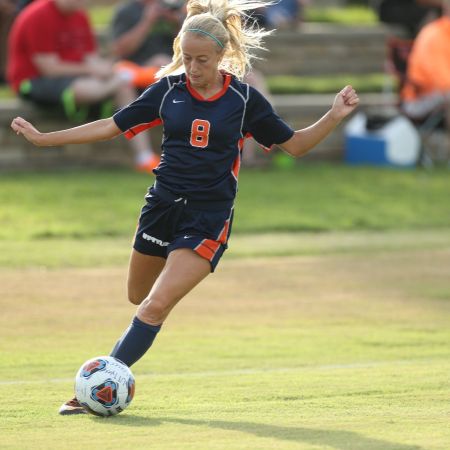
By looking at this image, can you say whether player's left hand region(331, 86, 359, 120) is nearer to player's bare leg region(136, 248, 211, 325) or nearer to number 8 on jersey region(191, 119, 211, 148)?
number 8 on jersey region(191, 119, 211, 148)

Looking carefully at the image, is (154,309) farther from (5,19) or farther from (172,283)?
(5,19)

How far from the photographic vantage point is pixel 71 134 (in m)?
6.11

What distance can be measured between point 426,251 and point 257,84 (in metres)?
3.95

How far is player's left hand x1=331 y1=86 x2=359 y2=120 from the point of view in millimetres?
6109

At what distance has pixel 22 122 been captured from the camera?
240 inches

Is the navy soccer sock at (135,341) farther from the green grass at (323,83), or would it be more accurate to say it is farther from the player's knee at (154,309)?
the green grass at (323,83)

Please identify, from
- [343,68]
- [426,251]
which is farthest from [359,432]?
[343,68]

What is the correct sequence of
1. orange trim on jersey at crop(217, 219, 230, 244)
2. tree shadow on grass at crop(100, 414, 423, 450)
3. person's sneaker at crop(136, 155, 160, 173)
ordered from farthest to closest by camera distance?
person's sneaker at crop(136, 155, 160, 173), orange trim on jersey at crop(217, 219, 230, 244), tree shadow on grass at crop(100, 414, 423, 450)

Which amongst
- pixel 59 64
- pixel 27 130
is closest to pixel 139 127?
pixel 27 130

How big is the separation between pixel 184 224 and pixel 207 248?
7.1 inches

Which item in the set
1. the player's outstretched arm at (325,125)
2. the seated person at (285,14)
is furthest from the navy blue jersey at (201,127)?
the seated person at (285,14)

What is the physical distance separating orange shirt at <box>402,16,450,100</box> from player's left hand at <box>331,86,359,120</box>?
30.4 feet

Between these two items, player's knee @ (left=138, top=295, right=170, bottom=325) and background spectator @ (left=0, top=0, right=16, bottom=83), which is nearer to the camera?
player's knee @ (left=138, top=295, right=170, bottom=325)

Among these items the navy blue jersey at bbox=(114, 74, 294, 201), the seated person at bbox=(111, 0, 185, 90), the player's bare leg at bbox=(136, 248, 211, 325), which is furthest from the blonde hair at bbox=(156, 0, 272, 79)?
the seated person at bbox=(111, 0, 185, 90)
